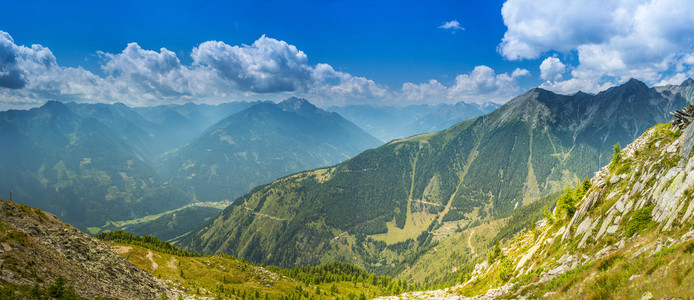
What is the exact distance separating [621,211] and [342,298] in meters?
99.6

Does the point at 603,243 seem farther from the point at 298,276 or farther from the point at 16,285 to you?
the point at 298,276

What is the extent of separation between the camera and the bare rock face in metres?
32.0

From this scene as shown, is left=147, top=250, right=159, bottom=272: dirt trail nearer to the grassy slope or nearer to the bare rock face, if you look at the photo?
the grassy slope

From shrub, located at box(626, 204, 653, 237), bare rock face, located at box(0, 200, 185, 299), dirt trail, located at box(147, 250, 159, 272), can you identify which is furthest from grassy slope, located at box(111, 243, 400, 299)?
shrub, located at box(626, 204, 653, 237)

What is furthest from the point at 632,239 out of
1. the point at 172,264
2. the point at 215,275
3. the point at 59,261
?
the point at 172,264

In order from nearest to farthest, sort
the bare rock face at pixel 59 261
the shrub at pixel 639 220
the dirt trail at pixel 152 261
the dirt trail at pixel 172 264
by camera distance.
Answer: the bare rock face at pixel 59 261, the shrub at pixel 639 220, the dirt trail at pixel 152 261, the dirt trail at pixel 172 264

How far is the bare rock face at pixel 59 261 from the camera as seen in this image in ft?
105

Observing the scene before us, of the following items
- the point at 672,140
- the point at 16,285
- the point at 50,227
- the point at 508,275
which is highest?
the point at 672,140

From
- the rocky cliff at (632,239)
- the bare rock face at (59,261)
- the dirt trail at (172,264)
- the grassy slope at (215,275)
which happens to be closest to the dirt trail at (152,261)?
the grassy slope at (215,275)

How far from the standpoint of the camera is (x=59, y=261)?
38.0 meters

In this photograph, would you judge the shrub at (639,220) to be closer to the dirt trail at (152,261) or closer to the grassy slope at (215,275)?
the grassy slope at (215,275)

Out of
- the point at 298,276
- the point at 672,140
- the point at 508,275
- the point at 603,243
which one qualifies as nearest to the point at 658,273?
the point at 603,243

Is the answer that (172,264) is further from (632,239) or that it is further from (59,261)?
(632,239)

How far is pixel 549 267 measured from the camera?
139 feet
